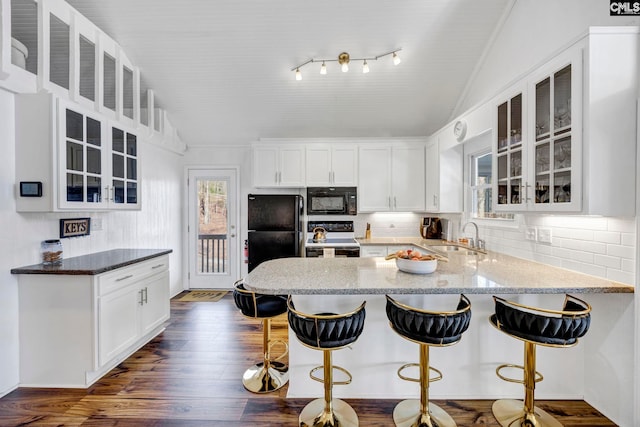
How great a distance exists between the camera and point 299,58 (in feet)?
11.5

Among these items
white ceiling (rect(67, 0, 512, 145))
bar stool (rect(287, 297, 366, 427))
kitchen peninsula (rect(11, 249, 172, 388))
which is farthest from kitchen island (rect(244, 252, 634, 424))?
white ceiling (rect(67, 0, 512, 145))

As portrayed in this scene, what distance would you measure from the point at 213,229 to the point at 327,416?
3.70 meters

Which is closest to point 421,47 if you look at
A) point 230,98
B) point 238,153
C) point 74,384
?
point 230,98

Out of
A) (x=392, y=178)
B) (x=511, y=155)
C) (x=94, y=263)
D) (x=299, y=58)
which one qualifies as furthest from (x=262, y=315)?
(x=392, y=178)

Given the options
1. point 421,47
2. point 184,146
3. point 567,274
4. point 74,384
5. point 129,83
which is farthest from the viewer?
point 184,146

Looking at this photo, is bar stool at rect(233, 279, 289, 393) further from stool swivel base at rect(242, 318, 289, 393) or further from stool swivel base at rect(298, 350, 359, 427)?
stool swivel base at rect(298, 350, 359, 427)

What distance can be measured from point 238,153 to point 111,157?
2169 mm

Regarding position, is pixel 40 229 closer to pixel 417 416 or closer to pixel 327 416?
pixel 327 416

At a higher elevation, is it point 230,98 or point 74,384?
point 230,98

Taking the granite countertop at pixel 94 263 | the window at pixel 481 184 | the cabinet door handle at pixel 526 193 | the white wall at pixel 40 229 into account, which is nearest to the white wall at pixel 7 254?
the white wall at pixel 40 229

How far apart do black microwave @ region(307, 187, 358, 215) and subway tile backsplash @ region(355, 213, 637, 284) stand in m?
1.82

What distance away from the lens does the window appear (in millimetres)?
3453

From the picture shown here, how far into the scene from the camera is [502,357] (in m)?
2.15

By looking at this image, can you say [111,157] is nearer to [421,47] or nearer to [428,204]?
[421,47]
